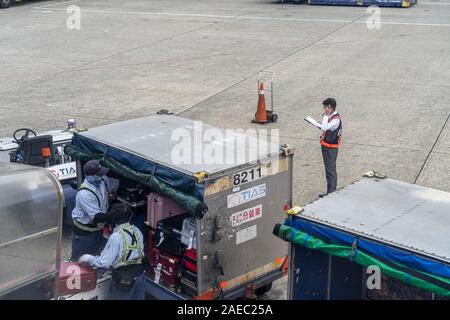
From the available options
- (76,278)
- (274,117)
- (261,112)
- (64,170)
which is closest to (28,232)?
(76,278)

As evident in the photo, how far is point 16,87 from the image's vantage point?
19.1 metres

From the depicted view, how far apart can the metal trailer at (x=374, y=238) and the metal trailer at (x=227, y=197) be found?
94 cm

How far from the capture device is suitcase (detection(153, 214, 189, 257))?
293 inches

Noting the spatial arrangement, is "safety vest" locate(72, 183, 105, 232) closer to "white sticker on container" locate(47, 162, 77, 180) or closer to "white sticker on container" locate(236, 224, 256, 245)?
"white sticker on container" locate(236, 224, 256, 245)

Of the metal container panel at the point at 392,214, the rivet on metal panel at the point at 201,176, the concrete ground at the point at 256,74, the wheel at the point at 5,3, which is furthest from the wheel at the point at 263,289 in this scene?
the wheel at the point at 5,3

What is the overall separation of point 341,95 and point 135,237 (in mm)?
11962

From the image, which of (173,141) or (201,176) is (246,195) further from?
(173,141)

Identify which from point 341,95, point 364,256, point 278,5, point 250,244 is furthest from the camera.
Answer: point 278,5

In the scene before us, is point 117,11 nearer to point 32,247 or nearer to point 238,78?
point 238,78

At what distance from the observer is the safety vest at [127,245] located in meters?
6.98

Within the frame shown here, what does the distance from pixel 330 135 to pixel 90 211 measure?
4.69 metres

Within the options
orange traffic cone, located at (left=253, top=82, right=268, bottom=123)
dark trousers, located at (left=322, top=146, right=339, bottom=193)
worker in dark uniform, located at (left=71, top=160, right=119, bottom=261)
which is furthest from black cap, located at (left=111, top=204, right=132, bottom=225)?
orange traffic cone, located at (left=253, top=82, right=268, bottom=123)

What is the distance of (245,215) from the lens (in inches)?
293
